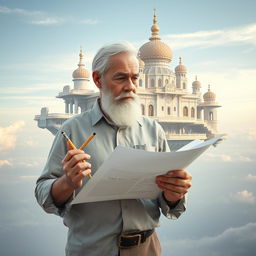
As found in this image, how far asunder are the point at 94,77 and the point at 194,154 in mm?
342

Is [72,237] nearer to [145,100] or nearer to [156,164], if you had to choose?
[156,164]

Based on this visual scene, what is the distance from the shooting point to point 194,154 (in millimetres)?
960

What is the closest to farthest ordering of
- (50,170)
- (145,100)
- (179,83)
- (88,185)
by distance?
(88,185) < (50,170) < (145,100) < (179,83)

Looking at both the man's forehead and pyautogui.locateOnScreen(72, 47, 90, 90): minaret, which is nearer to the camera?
the man's forehead

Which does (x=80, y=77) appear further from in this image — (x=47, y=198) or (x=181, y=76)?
(x=47, y=198)

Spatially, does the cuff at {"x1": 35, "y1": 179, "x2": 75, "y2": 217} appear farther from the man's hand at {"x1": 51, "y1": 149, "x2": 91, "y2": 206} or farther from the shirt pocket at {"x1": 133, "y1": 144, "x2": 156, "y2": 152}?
the shirt pocket at {"x1": 133, "y1": 144, "x2": 156, "y2": 152}

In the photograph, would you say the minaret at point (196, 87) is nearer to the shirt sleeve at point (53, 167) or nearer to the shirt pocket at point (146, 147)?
the shirt pocket at point (146, 147)

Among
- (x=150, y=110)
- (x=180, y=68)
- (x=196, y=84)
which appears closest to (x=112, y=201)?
(x=150, y=110)

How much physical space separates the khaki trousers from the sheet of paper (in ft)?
0.46

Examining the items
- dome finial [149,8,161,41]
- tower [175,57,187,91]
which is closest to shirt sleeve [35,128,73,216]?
dome finial [149,8,161,41]

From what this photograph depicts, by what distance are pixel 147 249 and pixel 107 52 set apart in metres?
0.52

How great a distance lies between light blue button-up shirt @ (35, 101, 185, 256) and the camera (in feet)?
3.45

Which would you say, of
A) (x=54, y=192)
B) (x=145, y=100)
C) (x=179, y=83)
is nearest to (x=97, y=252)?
(x=54, y=192)

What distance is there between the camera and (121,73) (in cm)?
107
